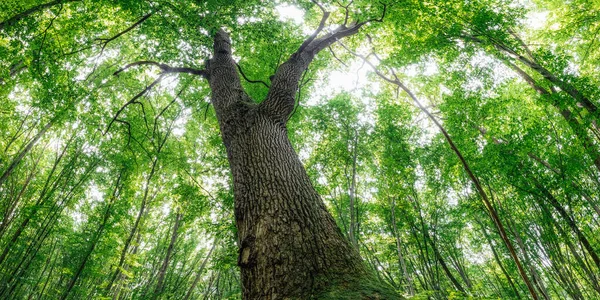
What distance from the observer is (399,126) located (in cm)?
601

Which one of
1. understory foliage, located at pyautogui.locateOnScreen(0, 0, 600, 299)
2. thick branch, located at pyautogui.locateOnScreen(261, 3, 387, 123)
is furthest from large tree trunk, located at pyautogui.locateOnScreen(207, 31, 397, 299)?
understory foliage, located at pyautogui.locateOnScreen(0, 0, 600, 299)

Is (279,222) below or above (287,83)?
below

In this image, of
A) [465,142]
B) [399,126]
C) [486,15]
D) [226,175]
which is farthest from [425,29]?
[226,175]

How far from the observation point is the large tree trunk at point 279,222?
1.54 m

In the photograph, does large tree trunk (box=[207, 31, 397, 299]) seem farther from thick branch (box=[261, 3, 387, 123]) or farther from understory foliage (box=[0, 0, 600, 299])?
understory foliage (box=[0, 0, 600, 299])

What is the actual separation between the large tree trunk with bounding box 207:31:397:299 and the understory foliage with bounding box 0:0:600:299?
4.80ft

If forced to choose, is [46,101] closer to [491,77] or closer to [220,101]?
[220,101]

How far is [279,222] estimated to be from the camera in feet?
6.36

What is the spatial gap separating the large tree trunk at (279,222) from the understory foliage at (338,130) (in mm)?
1463

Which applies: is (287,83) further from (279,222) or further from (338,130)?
(338,130)

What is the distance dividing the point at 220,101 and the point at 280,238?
246 cm

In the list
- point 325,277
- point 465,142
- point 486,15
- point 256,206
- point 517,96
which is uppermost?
point 517,96

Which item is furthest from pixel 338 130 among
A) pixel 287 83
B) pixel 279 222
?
pixel 279 222

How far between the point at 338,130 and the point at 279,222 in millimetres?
5360
